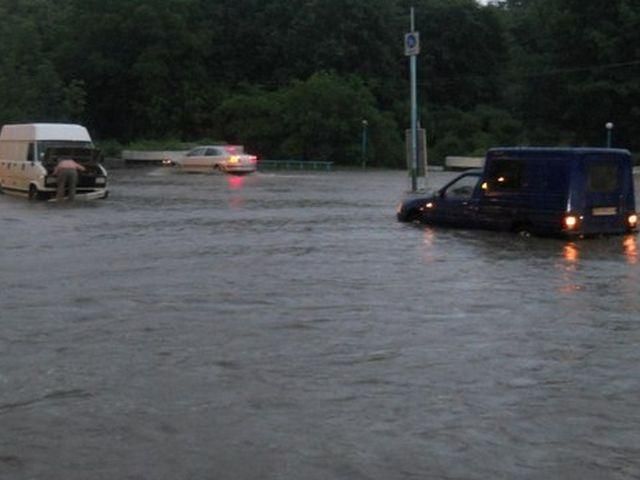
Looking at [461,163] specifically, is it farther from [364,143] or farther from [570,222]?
[570,222]

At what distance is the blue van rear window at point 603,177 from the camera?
777 inches

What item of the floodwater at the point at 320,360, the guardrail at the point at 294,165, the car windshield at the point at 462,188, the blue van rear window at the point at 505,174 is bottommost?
the floodwater at the point at 320,360

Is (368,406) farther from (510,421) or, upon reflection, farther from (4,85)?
(4,85)

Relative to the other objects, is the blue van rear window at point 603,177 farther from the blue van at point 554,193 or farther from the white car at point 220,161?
the white car at point 220,161

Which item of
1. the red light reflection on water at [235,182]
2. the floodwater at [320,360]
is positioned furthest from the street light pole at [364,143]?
the floodwater at [320,360]

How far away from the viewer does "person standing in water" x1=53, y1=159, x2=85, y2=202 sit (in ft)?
102

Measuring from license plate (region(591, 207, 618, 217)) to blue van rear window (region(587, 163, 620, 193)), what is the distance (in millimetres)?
317

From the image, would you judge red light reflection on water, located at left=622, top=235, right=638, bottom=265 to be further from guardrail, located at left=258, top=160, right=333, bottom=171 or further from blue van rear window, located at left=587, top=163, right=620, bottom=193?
guardrail, located at left=258, top=160, right=333, bottom=171

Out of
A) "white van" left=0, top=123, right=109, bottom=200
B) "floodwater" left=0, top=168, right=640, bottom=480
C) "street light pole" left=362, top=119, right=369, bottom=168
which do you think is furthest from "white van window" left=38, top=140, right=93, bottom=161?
"street light pole" left=362, top=119, right=369, bottom=168

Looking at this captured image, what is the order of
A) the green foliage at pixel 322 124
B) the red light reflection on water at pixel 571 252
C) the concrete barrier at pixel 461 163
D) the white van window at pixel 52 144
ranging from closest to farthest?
the red light reflection on water at pixel 571 252, the white van window at pixel 52 144, the concrete barrier at pixel 461 163, the green foliage at pixel 322 124

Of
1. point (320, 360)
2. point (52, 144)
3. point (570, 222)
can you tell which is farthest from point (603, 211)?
point (52, 144)

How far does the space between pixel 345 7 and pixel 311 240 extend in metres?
64.5

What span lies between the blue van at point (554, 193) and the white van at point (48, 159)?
47.4 ft

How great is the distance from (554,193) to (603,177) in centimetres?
101
